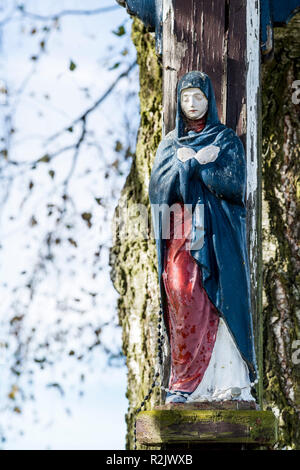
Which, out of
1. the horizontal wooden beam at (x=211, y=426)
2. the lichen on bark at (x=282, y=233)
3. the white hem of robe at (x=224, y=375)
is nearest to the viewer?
the horizontal wooden beam at (x=211, y=426)

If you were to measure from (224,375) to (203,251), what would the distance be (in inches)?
20.8

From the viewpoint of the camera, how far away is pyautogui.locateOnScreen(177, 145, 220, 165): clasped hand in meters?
5.43

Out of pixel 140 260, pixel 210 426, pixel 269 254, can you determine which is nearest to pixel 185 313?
pixel 210 426

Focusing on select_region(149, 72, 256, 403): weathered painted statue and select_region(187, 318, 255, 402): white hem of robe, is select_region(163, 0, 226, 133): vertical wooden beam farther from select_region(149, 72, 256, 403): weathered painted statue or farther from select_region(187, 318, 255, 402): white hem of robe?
select_region(187, 318, 255, 402): white hem of robe

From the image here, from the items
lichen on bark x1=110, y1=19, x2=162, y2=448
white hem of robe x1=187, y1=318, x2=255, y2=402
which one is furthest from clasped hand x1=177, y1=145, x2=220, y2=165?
lichen on bark x1=110, y1=19, x2=162, y2=448

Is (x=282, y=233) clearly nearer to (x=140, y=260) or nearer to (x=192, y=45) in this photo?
(x=140, y=260)

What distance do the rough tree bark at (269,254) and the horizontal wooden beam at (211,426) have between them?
1.67m

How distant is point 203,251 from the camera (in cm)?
537

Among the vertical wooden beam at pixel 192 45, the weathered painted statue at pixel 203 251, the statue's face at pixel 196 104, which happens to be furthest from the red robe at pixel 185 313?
the vertical wooden beam at pixel 192 45

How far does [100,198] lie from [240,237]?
4.04 metres

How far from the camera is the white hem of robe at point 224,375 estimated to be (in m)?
5.28

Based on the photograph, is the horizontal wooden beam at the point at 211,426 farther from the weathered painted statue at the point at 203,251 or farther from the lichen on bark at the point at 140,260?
the lichen on bark at the point at 140,260

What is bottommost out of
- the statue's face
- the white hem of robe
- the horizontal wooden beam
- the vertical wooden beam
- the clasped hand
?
the horizontal wooden beam
